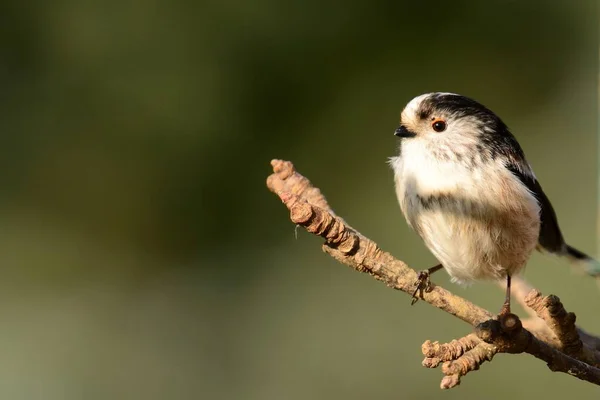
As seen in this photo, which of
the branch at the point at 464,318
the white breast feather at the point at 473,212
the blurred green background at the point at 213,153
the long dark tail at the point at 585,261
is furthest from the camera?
the blurred green background at the point at 213,153

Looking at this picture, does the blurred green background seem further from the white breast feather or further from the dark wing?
the white breast feather

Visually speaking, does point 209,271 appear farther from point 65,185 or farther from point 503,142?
point 503,142

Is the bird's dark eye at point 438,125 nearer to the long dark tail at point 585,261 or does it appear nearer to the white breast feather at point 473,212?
the white breast feather at point 473,212

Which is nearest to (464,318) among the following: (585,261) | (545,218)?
(545,218)

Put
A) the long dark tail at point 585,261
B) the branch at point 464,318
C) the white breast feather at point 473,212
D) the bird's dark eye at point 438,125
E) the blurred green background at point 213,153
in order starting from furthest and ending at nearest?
the blurred green background at point 213,153 → the long dark tail at point 585,261 → the bird's dark eye at point 438,125 → the white breast feather at point 473,212 → the branch at point 464,318

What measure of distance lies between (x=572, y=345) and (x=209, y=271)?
2687mm

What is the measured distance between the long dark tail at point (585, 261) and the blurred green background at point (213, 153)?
3.84ft

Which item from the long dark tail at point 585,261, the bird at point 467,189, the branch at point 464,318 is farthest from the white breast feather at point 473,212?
the branch at point 464,318

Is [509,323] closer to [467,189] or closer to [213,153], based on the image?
[467,189]

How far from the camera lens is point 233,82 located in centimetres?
415

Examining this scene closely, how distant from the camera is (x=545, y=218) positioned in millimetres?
2498

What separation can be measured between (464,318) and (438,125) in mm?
792

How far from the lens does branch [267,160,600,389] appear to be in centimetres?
143

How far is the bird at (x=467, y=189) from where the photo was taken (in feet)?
7.12
